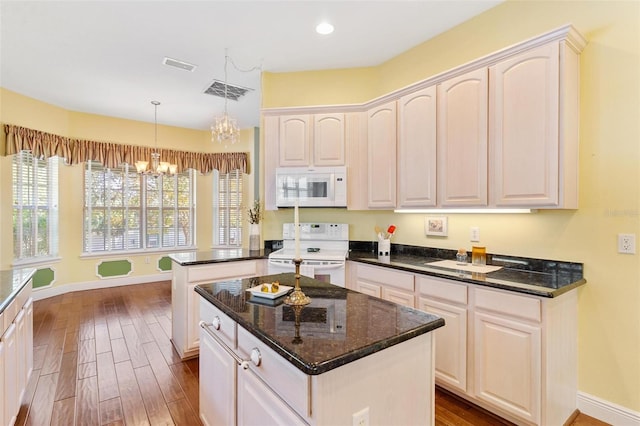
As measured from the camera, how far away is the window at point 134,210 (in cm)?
556

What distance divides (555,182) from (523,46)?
37.0 inches

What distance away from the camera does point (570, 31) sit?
6.51 feet

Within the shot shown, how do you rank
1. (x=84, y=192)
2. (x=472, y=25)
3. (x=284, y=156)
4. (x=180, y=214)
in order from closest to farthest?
(x=472, y=25)
(x=284, y=156)
(x=84, y=192)
(x=180, y=214)

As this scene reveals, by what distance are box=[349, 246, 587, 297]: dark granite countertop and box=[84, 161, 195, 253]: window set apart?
185 inches

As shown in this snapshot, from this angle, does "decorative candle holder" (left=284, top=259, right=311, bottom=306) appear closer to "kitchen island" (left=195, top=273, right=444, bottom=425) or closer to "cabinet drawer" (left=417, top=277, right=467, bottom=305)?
"kitchen island" (left=195, top=273, right=444, bottom=425)

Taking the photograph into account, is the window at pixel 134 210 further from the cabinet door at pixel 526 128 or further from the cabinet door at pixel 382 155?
the cabinet door at pixel 526 128

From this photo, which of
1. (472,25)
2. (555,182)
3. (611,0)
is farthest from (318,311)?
(472,25)

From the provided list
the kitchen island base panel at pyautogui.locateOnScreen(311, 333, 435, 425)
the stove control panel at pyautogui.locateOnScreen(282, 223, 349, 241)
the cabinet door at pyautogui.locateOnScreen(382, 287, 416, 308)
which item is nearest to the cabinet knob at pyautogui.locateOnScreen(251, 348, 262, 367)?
the kitchen island base panel at pyautogui.locateOnScreen(311, 333, 435, 425)

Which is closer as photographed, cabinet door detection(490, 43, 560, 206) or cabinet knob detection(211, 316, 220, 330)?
cabinet knob detection(211, 316, 220, 330)

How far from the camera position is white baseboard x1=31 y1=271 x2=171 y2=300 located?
482 cm

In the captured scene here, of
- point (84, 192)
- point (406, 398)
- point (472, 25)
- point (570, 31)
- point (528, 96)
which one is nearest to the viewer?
point (406, 398)

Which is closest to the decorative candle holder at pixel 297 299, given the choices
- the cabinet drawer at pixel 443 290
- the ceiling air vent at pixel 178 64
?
the cabinet drawer at pixel 443 290

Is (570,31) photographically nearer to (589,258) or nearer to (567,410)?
(589,258)

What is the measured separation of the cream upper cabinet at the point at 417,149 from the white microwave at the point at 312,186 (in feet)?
2.09
